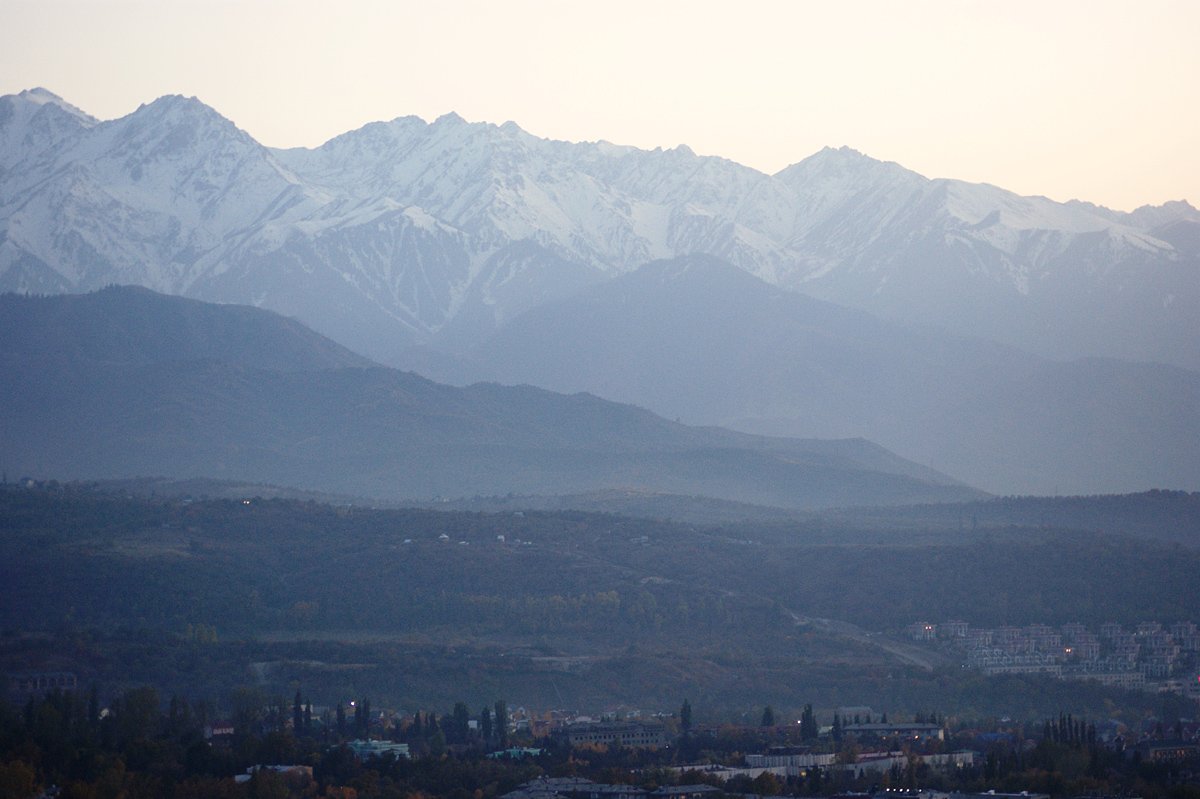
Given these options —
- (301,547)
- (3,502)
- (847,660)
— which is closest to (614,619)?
(847,660)

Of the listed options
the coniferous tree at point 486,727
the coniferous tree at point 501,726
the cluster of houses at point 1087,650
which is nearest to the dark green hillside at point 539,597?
the cluster of houses at point 1087,650

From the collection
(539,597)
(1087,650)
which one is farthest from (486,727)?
(539,597)

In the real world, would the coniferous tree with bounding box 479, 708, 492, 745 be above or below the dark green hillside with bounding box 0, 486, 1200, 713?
below

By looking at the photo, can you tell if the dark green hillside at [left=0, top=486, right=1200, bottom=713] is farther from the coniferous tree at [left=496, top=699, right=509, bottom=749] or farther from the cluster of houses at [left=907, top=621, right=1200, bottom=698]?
the coniferous tree at [left=496, top=699, right=509, bottom=749]

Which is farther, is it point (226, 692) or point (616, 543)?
point (616, 543)

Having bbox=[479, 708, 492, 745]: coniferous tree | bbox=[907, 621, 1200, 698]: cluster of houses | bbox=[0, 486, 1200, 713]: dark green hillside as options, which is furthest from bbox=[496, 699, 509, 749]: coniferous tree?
bbox=[907, 621, 1200, 698]: cluster of houses

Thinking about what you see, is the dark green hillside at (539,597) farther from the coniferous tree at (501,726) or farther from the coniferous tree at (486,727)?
the coniferous tree at (486,727)

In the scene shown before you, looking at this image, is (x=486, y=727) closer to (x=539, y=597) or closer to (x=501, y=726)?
(x=501, y=726)

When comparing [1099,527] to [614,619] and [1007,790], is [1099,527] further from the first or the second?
[1007,790]
